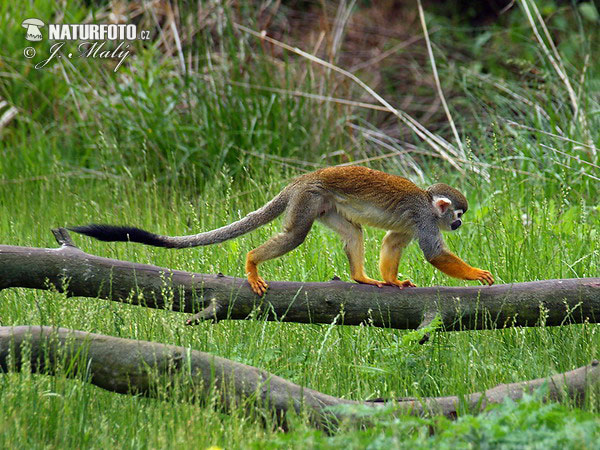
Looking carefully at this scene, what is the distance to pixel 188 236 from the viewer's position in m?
4.17

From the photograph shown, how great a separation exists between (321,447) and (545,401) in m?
1.09

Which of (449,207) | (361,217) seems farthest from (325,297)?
(449,207)

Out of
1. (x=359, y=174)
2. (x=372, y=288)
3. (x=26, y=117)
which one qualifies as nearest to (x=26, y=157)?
(x=26, y=117)

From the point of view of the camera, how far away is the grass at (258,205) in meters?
2.99

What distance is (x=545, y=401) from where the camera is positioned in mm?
3121

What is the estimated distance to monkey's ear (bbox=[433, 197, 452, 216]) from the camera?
4.53 meters

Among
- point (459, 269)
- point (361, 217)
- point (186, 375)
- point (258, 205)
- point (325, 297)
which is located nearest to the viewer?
point (186, 375)

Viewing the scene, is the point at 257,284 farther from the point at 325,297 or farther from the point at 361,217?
the point at 361,217

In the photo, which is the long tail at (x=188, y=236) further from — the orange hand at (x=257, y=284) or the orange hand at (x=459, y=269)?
the orange hand at (x=459, y=269)

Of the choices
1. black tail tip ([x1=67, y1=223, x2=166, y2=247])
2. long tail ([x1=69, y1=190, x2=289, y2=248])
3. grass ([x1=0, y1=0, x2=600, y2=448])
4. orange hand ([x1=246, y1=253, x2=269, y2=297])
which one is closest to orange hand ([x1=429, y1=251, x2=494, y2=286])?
grass ([x1=0, y1=0, x2=600, y2=448])

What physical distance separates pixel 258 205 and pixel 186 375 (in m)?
3.49

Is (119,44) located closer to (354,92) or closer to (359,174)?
(354,92)
